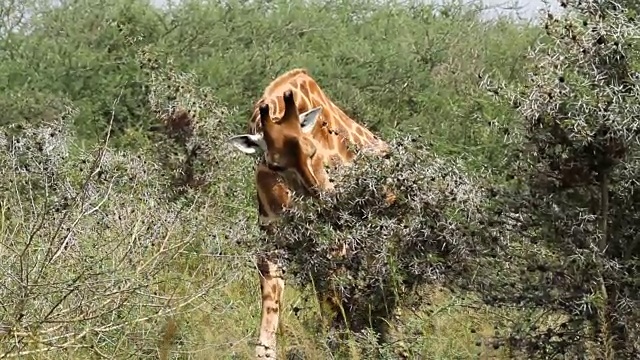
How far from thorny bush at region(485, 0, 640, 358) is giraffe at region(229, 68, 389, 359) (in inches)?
38.5

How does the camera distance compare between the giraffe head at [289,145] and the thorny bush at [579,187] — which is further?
the giraffe head at [289,145]

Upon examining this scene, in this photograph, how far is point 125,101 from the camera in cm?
1452

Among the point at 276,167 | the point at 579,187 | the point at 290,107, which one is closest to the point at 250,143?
the point at 276,167

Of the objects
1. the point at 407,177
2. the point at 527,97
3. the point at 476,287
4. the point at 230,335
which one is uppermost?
the point at 527,97

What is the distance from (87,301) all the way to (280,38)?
12817 mm

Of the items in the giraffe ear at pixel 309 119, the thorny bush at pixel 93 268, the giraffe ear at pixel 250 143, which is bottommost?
the thorny bush at pixel 93 268

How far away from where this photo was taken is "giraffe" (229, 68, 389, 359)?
233 inches

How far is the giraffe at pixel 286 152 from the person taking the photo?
5.91 m

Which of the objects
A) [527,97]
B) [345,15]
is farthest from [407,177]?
[345,15]

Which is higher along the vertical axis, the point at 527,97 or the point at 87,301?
the point at 527,97

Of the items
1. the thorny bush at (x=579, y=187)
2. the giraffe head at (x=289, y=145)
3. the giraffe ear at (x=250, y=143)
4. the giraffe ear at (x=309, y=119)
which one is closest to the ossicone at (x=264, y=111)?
the giraffe head at (x=289, y=145)

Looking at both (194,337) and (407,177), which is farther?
(194,337)

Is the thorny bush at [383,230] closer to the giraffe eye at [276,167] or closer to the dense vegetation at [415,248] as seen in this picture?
the dense vegetation at [415,248]

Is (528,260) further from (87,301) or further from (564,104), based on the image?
(87,301)
